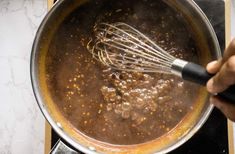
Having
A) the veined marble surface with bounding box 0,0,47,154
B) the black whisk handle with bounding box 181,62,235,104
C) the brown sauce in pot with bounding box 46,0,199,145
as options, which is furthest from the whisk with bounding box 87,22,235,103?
the veined marble surface with bounding box 0,0,47,154

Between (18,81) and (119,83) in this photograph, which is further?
(18,81)

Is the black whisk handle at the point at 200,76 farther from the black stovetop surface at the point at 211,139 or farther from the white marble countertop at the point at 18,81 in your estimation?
the white marble countertop at the point at 18,81

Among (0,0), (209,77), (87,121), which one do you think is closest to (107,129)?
(87,121)

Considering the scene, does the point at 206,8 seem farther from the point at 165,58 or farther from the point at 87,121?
the point at 87,121

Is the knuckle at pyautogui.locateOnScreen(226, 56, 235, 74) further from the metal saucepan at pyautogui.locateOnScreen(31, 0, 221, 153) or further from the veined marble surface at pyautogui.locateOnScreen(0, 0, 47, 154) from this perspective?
the veined marble surface at pyautogui.locateOnScreen(0, 0, 47, 154)

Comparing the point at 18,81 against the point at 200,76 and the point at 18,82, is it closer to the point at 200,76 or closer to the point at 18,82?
the point at 18,82

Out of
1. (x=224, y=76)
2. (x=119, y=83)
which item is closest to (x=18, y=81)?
(x=119, y=83)
